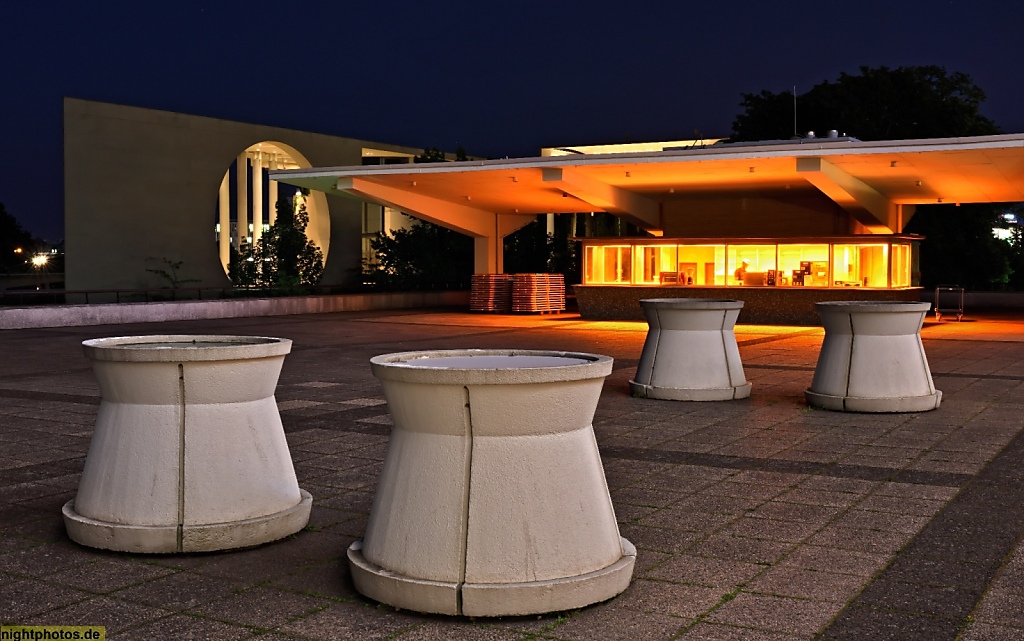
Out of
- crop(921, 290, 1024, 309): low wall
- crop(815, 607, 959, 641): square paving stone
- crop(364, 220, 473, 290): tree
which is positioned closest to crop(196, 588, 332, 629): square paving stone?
crop(815, 607, 959, 641): square paving stone

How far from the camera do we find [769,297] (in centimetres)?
2903

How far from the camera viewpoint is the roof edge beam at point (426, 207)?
32.2 metres

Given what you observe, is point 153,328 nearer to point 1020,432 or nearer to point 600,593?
point 1020,432

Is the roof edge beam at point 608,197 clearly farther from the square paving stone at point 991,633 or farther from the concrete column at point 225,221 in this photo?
the square paving stone at point 991,633

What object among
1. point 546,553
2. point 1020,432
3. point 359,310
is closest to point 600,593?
Answer: point 546,553

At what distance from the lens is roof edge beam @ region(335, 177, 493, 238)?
32.2 metres

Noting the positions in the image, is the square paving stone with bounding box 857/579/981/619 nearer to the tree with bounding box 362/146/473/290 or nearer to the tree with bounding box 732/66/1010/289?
the tree with bounding box 362/146/473/290

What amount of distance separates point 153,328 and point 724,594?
24.5 metres

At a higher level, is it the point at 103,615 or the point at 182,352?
the point at 182,352

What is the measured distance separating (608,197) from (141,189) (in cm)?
1574

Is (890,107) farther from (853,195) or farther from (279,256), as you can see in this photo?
(279,256)

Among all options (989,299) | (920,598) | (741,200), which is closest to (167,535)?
(920,598)

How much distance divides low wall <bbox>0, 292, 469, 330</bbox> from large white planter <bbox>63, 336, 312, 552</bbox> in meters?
23.3

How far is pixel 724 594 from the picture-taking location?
4.75 m
